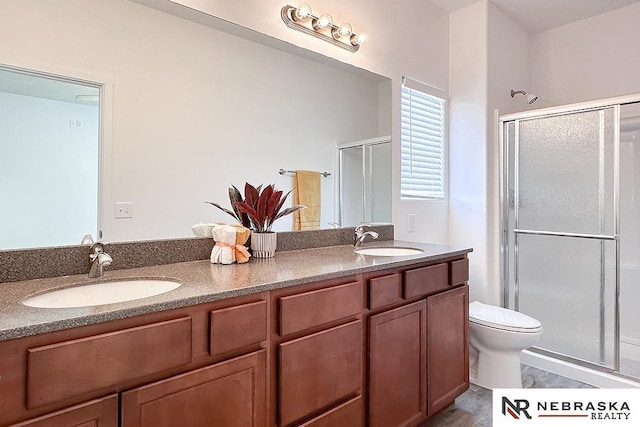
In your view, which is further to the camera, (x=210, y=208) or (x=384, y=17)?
(x=384, y=17)

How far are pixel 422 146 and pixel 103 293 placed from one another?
7.27 ft

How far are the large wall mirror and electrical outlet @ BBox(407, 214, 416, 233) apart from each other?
30.0 inches

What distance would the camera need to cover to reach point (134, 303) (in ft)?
3.07

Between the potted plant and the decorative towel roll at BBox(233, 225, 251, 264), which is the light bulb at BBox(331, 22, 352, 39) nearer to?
the potted plant

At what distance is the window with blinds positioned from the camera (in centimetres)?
258

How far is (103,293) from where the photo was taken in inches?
47.6

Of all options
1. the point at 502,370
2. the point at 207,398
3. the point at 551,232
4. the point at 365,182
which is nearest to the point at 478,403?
the point at 502,370

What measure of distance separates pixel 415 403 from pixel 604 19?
315 centimetres

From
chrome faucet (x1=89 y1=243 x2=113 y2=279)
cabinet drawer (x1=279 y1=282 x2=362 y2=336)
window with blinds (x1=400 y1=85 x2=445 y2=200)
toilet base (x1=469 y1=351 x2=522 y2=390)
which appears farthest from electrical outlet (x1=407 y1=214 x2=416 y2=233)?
chrome faucet (x1=89 y1=243 x2=113 y2=279)

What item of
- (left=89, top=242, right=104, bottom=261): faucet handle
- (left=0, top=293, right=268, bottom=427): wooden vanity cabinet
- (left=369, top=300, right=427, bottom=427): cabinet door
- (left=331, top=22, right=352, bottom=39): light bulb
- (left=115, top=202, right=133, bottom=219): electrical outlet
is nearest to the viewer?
(left=0, top=293, right=268, bottom=427): wooden vanity cabinet

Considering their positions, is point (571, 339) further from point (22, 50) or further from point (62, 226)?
point (22, 50)

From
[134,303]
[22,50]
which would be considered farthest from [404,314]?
[22,50]

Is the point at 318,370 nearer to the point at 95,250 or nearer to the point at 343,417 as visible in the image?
the point at 343,417

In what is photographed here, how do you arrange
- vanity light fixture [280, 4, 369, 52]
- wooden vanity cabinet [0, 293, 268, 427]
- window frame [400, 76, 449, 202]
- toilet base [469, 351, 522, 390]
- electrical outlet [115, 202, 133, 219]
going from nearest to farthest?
wooden vanity cabinet [0, 293, 268, 427] < electrical outlet [115, 202, 133, 219] < vanity light fixture [280, 4, 369, 52] < toilet base [469, 351, 522, 390] < window frame [400, 76, 449, 202]
